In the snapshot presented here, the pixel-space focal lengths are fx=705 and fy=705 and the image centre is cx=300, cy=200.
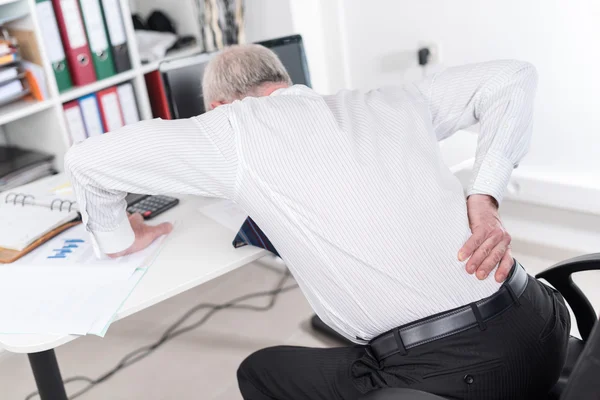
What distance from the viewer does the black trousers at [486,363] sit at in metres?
1.26

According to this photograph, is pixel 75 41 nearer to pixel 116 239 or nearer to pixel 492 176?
pixel 116 239

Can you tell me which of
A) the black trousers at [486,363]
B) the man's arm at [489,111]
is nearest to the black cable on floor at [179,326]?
the black trousers at [486,363]

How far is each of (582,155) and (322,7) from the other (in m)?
→ 1.11

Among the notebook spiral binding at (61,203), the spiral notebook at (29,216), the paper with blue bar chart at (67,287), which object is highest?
the notebook spiral binding at (61,203)

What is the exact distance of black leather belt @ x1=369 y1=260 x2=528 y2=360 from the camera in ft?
4.22

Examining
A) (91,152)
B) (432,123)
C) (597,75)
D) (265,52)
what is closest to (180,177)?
(91,152)

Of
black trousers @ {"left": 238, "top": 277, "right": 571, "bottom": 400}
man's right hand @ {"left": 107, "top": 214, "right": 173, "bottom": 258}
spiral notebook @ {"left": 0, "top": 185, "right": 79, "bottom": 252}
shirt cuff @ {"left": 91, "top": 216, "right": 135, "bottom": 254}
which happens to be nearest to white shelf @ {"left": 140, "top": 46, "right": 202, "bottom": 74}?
spiral notebook @ {"left": 0, "top": 185, "right": 79, "bottom": 252}

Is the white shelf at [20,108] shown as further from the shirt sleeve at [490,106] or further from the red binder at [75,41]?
the shirt sleeve at [490,106]

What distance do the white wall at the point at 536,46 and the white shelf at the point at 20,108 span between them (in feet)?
4.05

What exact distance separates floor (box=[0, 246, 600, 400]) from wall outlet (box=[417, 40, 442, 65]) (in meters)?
0.81

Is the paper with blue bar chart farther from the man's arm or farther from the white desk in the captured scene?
the man's arm

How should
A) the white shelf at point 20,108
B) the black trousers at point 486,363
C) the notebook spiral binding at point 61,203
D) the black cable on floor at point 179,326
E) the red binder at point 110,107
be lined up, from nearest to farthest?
the black trousers at point 486,363
the notebook spiral binding at point 61,203
the white shelf at point 20,108
the black cable on floor at point 179,326
the red binder at point 110,107

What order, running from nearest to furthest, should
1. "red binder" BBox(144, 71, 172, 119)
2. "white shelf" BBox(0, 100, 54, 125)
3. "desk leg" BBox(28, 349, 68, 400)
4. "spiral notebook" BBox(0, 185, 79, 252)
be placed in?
"desk leg" BBox(28, 349, 68, 400), "spiral notebook" BBox(0, 185, 79, 252), "white shelf" BBox(0, 100, 54, 125), "red binder" BBox(144, 71, 172, 119)

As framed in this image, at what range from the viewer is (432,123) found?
159cm
